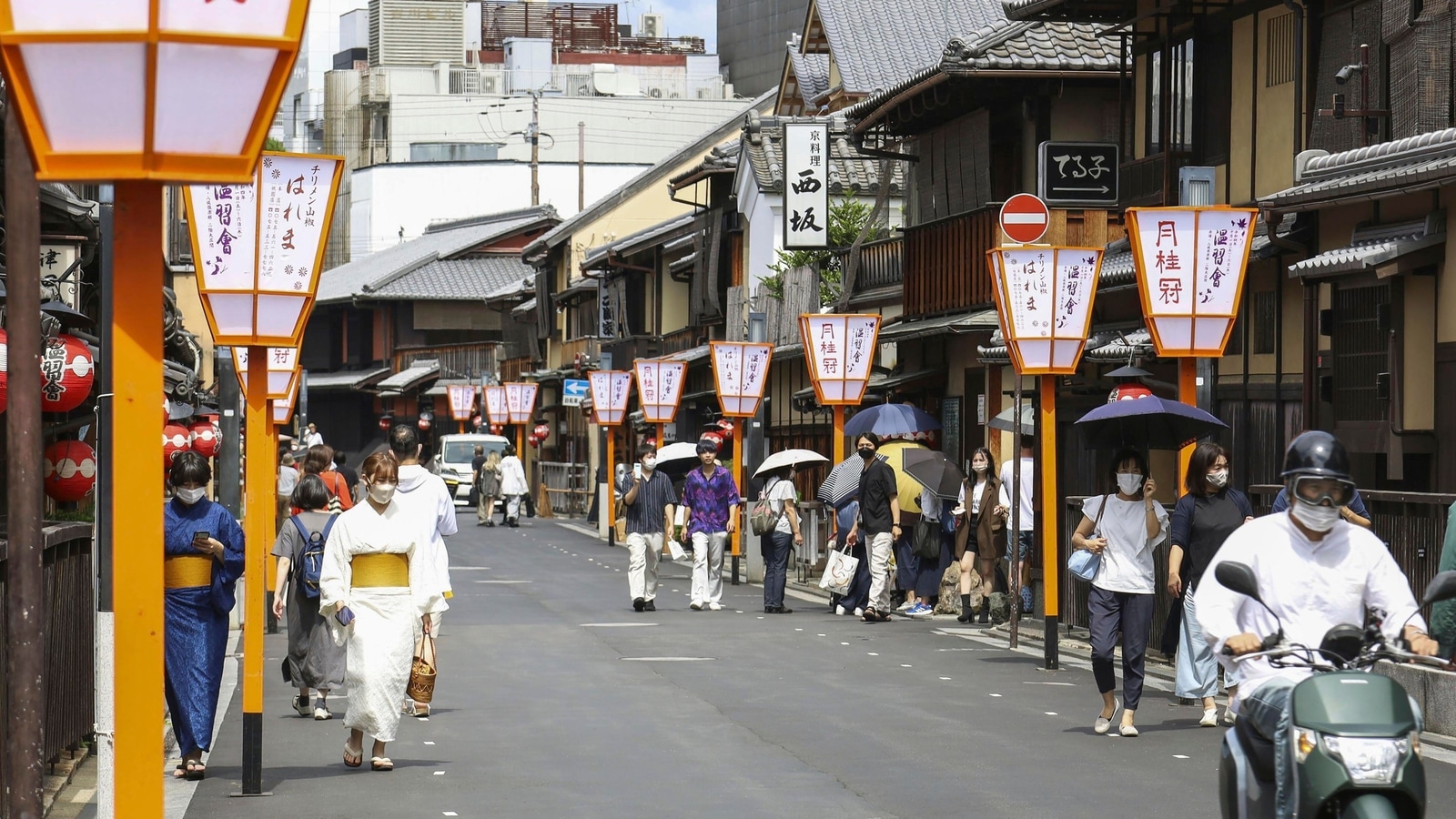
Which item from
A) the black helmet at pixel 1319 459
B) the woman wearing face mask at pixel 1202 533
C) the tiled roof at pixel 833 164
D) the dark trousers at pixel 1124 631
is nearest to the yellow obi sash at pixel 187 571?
the dark trousers at pixel 1124 631

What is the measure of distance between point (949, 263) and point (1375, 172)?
1198 cm

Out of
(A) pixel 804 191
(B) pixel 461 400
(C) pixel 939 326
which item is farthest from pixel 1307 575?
(B) pixel 461 400

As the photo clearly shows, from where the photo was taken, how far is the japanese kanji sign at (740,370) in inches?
1147

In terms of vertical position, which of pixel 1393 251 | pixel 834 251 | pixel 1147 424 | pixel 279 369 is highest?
pixel 834 251

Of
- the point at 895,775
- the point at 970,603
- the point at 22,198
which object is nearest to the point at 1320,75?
the point at 970,603

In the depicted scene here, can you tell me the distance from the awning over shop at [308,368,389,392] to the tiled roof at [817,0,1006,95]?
1491 inches

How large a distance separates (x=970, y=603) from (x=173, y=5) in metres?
17.4

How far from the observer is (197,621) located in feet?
35.7

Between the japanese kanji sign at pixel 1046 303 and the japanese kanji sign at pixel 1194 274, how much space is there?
8.56ft

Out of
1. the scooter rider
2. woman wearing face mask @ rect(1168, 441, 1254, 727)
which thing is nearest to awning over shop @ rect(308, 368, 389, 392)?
woman wearing face mask @ rect(1168, 441, 1254, 727)

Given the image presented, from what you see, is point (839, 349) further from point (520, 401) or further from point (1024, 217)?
point (520, 401)

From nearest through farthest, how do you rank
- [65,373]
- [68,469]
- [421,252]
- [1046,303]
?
[65,373] → [68,469] → [1046,303] → [421,252]

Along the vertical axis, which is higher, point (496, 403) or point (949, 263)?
point (949, 263)

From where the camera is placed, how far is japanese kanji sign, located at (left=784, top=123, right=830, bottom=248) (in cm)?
3269
